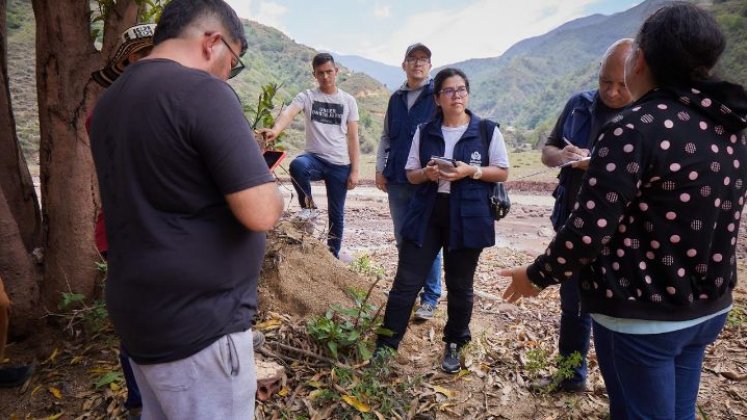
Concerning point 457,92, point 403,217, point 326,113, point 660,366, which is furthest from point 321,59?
point 660,366

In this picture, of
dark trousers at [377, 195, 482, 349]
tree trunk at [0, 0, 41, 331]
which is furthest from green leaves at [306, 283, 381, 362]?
tree trunk at [0, 0, 41, 331]

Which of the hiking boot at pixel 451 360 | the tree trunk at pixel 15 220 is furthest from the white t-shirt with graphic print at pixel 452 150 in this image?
the tree trunk at pixel 15 220

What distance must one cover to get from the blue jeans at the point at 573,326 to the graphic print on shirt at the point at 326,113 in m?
2.92

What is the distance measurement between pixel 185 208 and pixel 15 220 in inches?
106

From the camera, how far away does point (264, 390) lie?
2.71 m

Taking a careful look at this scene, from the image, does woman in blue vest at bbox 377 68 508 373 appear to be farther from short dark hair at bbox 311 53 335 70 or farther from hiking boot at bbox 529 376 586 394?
short dark hair at bbox 311 53 335 70

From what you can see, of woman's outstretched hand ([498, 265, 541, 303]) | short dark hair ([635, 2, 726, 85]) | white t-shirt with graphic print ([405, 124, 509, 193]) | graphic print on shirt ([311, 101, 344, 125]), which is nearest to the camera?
short dark hair ([635, 2, 726, 85])

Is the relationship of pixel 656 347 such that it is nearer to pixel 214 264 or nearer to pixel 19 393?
pixel 214 264

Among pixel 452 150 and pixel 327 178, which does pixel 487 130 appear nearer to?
pixel 452 150

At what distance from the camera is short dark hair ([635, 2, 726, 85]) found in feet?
4.63

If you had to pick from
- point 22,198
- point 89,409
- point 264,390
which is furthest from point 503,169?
point 22,198

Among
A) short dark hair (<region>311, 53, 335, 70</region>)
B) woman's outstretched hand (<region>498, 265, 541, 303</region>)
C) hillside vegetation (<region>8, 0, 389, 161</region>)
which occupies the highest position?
hillside vegetation (<region>8, 0, 389, 161</region>)

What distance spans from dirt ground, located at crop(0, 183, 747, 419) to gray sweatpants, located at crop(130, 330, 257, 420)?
1.23 m

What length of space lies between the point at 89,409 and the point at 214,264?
1980 mm
